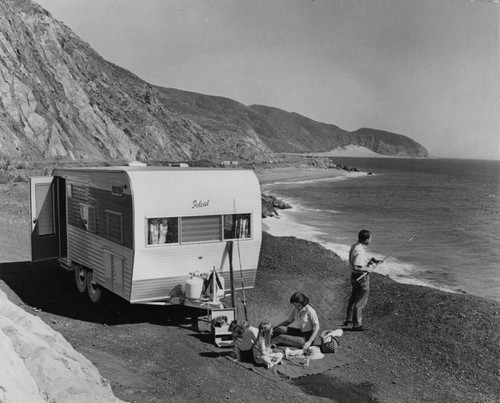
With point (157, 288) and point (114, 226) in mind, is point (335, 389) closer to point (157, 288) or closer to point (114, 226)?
point (157, 288)

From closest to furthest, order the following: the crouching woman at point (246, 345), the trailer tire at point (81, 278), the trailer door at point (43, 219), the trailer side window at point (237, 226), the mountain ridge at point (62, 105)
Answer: the crouching woman at point (246, 345) → the trailer side window at point (237, 226) → the trailer tire at point (81, 278) → the trailer door at point (43, 219) → the mountain ridge at point (62, 105)

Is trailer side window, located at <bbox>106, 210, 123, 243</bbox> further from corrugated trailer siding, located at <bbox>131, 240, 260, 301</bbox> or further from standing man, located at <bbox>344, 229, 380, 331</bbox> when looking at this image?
standing man, located at <bbox>344, 229, 380, 331</bbox>

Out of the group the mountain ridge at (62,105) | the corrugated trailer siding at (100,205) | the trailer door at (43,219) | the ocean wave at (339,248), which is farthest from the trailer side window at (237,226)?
the mountain ridge at (62,105)

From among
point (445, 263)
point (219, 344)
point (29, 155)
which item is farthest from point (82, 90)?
point (219, 344)

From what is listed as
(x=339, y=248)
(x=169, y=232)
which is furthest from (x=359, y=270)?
(x=339, y=248)

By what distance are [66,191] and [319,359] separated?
819 centimetres

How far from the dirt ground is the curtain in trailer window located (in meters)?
1.85

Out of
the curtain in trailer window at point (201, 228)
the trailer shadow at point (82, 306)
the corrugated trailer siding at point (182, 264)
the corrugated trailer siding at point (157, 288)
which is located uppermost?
the curtain in trailer window at point (201, 228)

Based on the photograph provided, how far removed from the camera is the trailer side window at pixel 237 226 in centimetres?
1155

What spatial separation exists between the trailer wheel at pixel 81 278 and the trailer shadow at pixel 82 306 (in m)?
0.17

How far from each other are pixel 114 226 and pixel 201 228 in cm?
189

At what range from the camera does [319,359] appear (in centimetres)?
979

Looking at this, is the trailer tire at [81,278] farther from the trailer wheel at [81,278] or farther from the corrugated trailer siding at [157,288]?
the corrugated trailer siding at [157,288]

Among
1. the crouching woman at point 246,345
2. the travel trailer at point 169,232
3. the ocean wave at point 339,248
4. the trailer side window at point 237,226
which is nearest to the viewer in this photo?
the crouching woman at point 246,345
